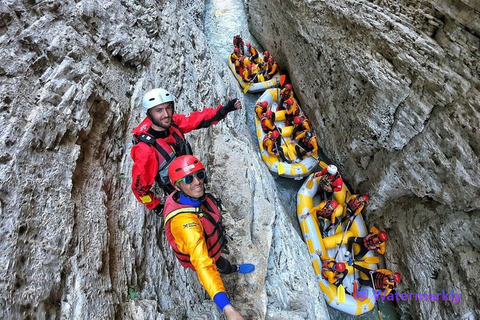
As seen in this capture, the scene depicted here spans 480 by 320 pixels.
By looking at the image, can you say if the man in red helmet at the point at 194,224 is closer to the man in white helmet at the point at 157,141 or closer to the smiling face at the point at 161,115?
the man in white helmet at the point at 157,141

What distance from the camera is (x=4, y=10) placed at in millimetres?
3014

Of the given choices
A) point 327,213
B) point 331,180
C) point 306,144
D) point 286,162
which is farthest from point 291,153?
point 327,213

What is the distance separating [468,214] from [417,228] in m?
1.15

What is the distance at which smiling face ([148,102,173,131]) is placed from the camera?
141 inches

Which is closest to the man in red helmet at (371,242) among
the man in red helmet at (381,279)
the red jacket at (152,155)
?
the man in red helmet at (381,279)

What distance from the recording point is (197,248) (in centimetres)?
249

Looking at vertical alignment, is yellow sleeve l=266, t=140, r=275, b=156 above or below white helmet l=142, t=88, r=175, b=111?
below

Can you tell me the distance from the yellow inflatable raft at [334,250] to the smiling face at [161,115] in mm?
4910

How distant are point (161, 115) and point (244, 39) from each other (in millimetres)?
11392

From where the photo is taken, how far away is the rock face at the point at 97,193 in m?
2.38

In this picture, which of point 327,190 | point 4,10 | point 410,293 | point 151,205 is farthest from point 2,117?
point 410,293

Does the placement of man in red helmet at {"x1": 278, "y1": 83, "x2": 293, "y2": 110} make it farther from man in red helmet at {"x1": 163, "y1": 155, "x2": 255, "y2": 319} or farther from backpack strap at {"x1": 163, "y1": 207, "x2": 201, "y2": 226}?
backpack strap at {"x1": 163, "y1": 207, "x2": 201, "y2": 226}

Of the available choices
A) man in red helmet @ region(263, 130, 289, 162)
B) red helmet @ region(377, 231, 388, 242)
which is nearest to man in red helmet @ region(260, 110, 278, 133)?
man in red helmet @ region(263, 130, 289, 162)

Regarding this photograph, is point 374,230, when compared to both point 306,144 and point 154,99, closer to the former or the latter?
point 306,144
